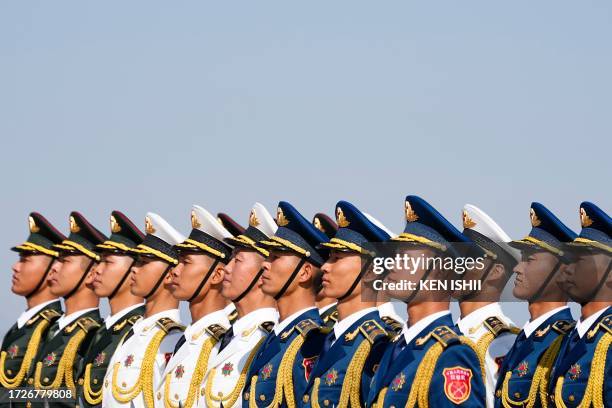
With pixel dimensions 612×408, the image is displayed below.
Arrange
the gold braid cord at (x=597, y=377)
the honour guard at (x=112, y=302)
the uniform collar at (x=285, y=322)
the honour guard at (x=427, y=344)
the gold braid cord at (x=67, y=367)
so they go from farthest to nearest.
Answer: the gold braid cord at (x=67, y=367) → the honour guard at (x=112, y=302) → the uniform collar at (x=285, y=322) → the gold braid cord at (x=597, y=377) → the honour guard at (x=427, y=344)

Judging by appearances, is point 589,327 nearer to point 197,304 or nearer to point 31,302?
point 197,304

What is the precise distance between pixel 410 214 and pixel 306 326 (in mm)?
1787

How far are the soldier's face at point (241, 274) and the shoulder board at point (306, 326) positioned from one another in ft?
4.41

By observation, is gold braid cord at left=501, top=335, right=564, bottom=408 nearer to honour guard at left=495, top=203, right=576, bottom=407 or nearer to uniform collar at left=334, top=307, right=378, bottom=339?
honour guard at left=495, top=203, right=576, bottom=407

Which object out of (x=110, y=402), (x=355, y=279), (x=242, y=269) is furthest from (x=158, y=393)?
(x=355, y=279)

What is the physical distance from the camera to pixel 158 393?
1558 cm

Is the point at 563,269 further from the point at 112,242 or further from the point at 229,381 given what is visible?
the point at 112,242

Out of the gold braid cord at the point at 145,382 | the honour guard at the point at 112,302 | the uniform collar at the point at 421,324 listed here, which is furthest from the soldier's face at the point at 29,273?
the uniform collar at the point at 421,324

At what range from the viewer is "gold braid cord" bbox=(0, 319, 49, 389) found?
18.0 metres

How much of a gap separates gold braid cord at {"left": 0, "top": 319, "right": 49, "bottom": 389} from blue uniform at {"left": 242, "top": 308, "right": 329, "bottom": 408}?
509cm

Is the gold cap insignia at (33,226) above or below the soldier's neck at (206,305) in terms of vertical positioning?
above

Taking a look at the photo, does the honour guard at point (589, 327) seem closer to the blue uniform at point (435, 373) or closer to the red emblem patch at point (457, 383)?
the blue uniform at point (435, 373)

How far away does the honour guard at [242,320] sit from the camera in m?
14.6

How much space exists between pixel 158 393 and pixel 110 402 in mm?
753
